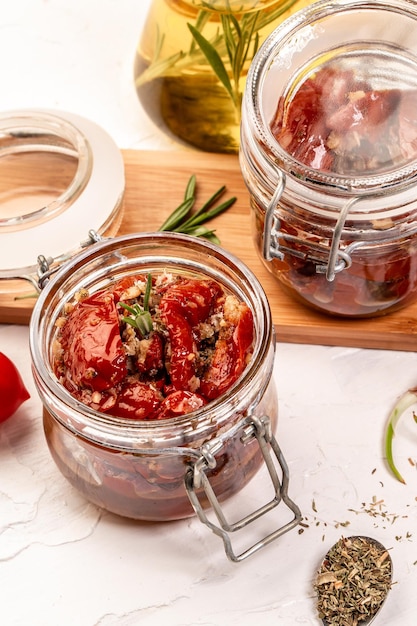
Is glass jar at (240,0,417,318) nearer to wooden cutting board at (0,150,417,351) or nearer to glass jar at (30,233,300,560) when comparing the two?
wooden cutting board at (0,150,417,351)

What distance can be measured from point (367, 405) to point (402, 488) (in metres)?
Answer: 0.19

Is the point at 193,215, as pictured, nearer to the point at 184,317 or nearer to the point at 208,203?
the point at 208,203

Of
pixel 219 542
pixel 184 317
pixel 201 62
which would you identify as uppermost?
pixel 201 62

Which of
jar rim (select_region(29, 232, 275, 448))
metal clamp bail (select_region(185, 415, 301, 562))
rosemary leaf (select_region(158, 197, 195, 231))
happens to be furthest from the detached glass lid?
metal clamp bail (select_region(185, 415, 301, 562))

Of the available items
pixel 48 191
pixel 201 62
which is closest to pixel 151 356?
pixel 48 191

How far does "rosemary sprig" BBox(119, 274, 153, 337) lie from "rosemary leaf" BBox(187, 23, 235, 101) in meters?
0.64

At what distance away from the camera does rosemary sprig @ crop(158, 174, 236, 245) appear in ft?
7.34

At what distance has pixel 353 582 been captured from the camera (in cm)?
185

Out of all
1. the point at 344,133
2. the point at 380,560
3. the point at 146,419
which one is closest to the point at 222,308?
the point at 146,419

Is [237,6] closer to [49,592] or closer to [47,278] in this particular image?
[47,278]

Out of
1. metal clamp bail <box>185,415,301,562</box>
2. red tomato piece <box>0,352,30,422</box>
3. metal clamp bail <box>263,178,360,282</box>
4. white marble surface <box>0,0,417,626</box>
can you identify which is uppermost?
metal clamp bail <box>263,178,360,282</box>

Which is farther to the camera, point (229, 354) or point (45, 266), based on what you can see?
point (45, 266)

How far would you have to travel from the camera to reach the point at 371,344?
2164 millimetres

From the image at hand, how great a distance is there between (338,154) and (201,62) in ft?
1.82
